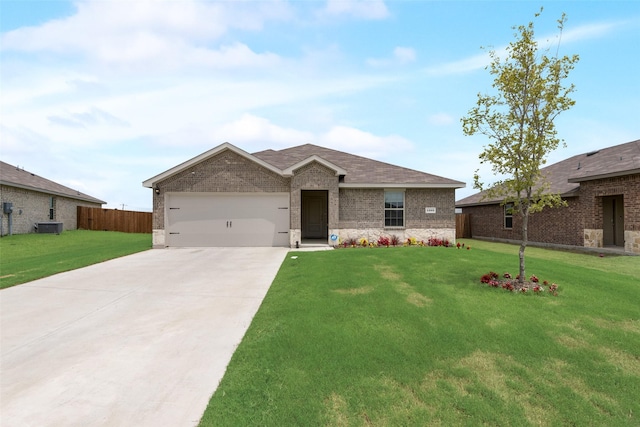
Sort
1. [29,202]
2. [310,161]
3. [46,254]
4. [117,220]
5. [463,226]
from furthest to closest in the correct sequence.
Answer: [117,220] → [463,226] → [29,202] → [310,161] → [46,254]

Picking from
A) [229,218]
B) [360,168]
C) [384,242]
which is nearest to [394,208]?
[384,242]

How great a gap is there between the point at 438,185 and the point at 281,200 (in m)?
8.10

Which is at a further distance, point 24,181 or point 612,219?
point 24,181

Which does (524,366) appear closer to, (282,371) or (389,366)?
(389,366)

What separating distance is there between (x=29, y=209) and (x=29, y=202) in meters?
0.50

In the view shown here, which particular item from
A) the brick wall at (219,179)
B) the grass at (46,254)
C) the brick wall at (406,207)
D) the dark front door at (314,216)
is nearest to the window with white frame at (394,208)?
the brick wall at (406,207)

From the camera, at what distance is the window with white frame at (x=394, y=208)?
56.4ft

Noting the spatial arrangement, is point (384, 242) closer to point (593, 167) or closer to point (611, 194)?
point (611, 194)

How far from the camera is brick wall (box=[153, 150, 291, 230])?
16172 mm

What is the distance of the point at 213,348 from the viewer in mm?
4918

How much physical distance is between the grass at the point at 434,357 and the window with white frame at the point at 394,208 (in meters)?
9.21

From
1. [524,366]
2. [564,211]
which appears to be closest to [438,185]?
[564,211]

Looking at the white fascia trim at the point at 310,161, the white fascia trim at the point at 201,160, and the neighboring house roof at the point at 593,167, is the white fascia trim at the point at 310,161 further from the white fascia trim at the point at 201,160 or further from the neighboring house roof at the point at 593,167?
the neighboring house roof at the point at 593,167

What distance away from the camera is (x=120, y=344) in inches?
202
